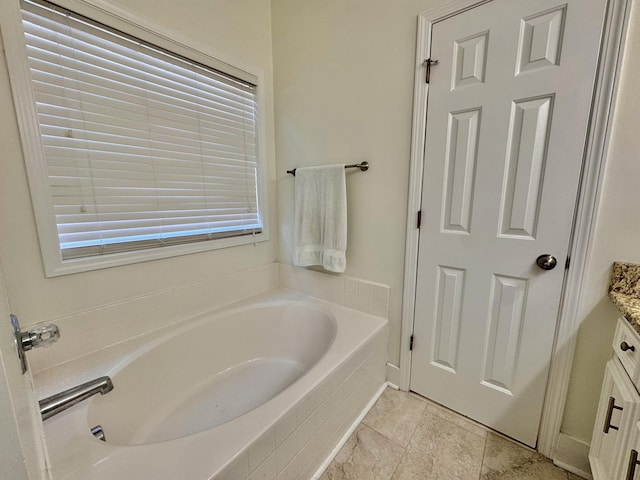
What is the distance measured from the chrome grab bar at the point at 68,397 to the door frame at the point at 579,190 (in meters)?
1.38

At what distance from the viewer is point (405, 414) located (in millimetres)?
1447

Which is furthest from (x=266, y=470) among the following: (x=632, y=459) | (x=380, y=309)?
(x=632, y=459)

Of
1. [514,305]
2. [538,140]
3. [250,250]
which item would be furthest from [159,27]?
[514,305]

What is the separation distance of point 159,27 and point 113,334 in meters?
1.54

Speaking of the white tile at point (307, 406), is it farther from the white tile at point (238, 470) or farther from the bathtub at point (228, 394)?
the white tile at point (238, 470)

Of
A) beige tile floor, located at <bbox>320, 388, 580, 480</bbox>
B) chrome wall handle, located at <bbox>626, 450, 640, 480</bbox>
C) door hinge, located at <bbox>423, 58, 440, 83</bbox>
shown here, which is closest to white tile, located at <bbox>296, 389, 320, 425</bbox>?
beige tile floor, located at <bbox>320, 388, 580, 480</bbox>

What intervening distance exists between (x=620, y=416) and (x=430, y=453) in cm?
73

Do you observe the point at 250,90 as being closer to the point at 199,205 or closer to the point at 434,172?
the point at 199,205

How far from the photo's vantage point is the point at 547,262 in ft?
3.60

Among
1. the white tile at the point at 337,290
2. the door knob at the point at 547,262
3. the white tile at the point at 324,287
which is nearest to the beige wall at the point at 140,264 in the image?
the white tile at the point at 324,287

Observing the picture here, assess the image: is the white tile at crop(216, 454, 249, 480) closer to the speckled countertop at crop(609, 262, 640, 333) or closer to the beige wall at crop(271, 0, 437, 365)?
the beige wall at crop(271, 0, 437, 365)

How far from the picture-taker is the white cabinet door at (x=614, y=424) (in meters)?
0.78

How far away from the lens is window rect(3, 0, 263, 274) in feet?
3.57

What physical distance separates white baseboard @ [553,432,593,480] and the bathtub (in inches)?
32.4
